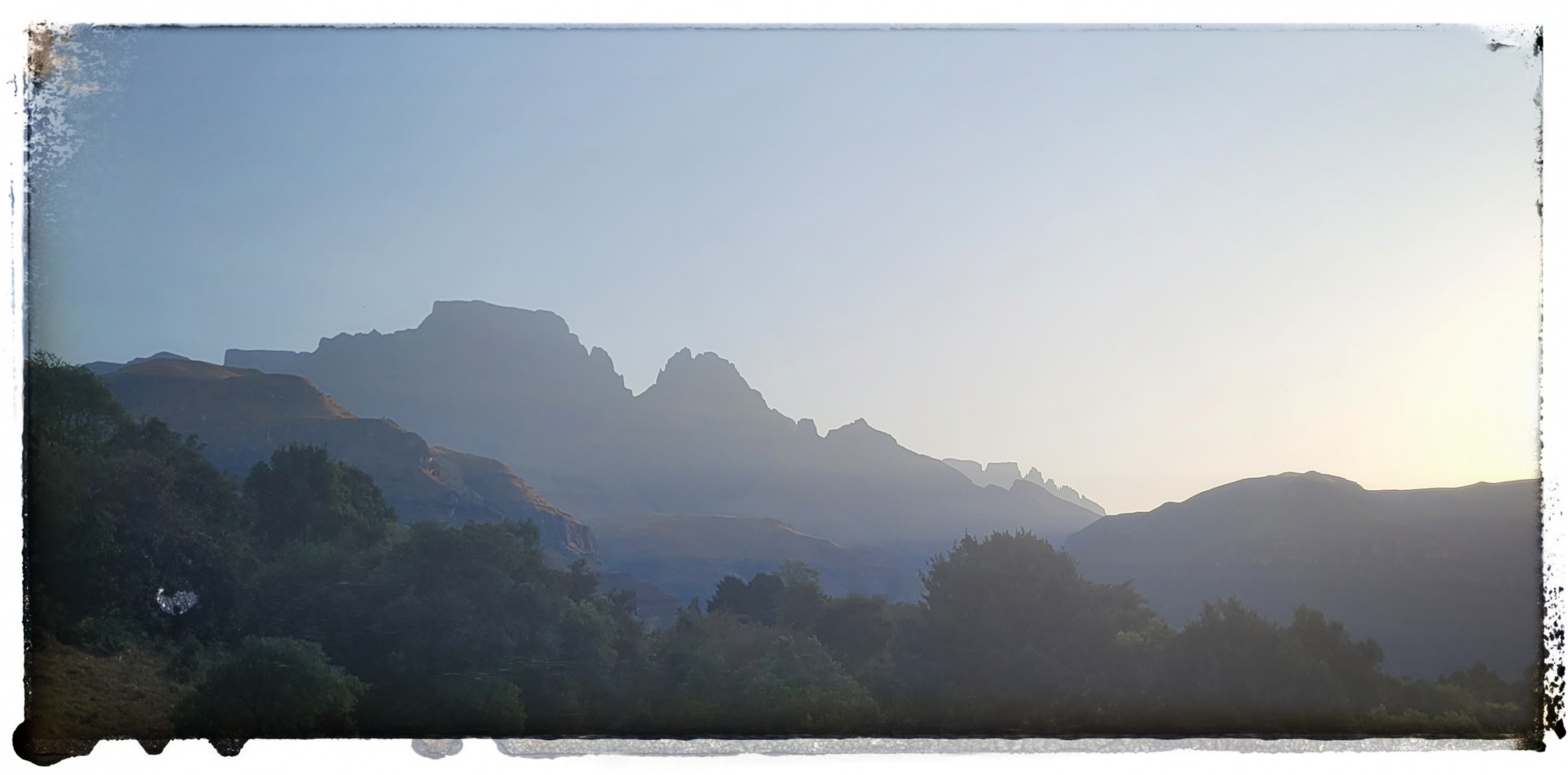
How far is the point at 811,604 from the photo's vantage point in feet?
37.2

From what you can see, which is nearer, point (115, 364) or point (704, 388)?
point (115, 364)

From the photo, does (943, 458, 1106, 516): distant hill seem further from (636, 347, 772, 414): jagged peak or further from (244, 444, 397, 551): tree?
(244, 444, 397, 551): tree

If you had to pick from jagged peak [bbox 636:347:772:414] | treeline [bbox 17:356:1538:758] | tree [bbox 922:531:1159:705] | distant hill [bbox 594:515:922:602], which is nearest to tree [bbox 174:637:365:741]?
treeline [bbox 17:356:1538:758]

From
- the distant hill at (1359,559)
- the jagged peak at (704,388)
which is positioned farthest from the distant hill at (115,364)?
the distant hill at (1359,559)

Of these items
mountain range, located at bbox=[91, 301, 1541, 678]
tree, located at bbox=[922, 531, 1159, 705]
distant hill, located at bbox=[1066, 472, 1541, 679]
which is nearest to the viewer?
distant hill, located at bbox=[1066, 472, 1541, 679]

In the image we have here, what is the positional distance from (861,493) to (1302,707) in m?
7.22

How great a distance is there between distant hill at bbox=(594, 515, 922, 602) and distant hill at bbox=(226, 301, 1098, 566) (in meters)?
0.35

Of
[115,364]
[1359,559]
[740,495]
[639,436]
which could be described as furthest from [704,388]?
[1359,559]

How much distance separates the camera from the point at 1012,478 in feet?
42.6

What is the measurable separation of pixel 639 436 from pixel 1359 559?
1109 cm

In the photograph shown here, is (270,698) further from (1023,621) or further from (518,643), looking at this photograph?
(1023,621)

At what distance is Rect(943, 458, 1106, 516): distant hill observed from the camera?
12.2m

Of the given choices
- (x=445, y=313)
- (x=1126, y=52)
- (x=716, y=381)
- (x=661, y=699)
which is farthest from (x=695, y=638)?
(x=1126, y=52)

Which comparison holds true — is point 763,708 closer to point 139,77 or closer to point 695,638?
point 695,638
